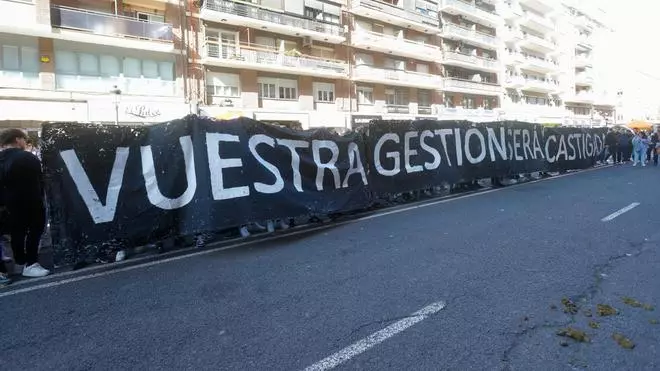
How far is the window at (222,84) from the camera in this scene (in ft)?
82.3

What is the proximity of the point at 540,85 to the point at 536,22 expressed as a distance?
774cm

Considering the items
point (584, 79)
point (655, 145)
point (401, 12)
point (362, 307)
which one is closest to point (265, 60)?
point (401, 12)

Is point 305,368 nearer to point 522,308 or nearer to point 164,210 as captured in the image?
point 522,308

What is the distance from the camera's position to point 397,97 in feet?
116

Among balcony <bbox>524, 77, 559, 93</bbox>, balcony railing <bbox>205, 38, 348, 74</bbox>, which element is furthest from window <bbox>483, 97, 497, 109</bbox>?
balcony railing <bbox>205, 38, 348, 74</bbox>

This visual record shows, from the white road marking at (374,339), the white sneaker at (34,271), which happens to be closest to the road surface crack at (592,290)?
the white road marking at (374,339)

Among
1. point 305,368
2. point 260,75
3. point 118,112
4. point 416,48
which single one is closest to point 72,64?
point 118,112

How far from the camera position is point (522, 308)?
354 centimetres

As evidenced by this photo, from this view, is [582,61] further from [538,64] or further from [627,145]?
[627,145]

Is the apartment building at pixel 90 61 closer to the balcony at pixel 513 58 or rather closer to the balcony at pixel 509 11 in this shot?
the balcony at pixel 513 58

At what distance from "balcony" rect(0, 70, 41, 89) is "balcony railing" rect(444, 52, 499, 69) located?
A: 32040mm

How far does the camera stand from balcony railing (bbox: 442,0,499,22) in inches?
1547

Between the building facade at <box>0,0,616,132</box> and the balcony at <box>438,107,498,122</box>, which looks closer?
the building facade at <box>0,0,616,132</box>

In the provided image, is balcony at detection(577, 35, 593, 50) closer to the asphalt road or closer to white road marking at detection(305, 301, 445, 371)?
the asphalt road
